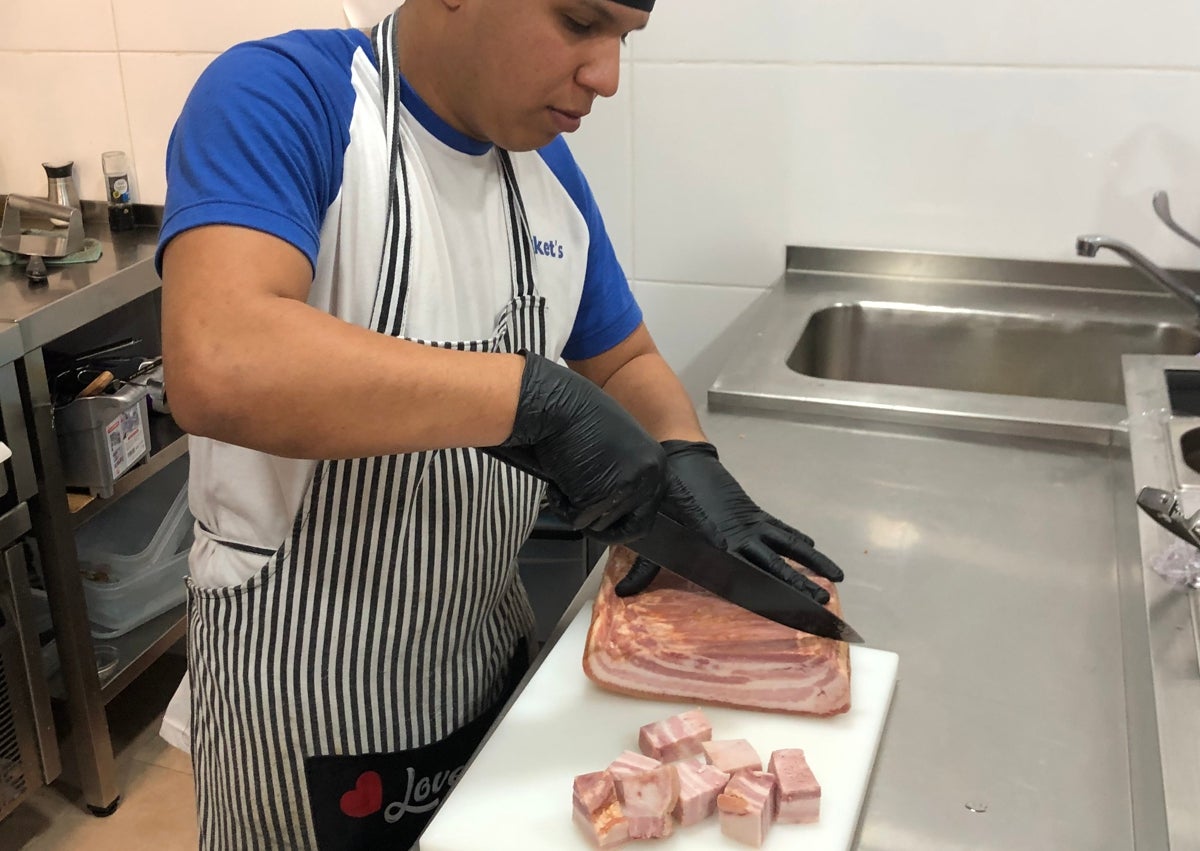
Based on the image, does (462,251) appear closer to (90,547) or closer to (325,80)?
(325,80)

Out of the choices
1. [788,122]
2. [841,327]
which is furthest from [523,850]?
[788,122]

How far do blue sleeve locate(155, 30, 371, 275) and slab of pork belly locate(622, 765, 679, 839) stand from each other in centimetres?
41

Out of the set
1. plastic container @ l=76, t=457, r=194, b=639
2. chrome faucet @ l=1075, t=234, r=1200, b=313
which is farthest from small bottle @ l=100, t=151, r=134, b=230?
chrome faucet @ l=1075, t=234, r=1200, b=313

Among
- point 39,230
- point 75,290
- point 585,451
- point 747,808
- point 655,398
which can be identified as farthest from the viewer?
point 39,230

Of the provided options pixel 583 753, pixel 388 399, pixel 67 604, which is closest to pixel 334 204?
→ pixel 388 399

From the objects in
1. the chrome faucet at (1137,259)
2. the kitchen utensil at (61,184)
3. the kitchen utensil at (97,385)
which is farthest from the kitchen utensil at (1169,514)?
the kitchen utensil at (61,184)

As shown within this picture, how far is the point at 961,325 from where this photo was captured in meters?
1.47

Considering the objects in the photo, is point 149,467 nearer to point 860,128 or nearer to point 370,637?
point 370,637

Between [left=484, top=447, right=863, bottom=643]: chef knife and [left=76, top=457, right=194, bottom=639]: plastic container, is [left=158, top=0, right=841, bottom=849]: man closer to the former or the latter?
[left=484, top=447, right=863, bottom=643]: chef knife

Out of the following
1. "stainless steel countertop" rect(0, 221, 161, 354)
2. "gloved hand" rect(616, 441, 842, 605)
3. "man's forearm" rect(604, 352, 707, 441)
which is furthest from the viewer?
"stainless steel countertop" rect(0, 221, 161, 354)

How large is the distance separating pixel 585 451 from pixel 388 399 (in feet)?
0.50

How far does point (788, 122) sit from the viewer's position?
1.52 m

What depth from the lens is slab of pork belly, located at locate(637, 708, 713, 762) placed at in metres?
0.74

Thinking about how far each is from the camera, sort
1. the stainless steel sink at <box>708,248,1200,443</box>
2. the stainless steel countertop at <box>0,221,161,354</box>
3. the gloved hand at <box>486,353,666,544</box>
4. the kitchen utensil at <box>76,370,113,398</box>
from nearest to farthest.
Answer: the gloved hand at <box>486,353,666,544</box> → the stainless steel sink at <box>708,248,1200,443</box> → the stainless steel countertop at <box>0,221,161,354</box> → the kitchen utensil at <box>76,370,113,398</box>
